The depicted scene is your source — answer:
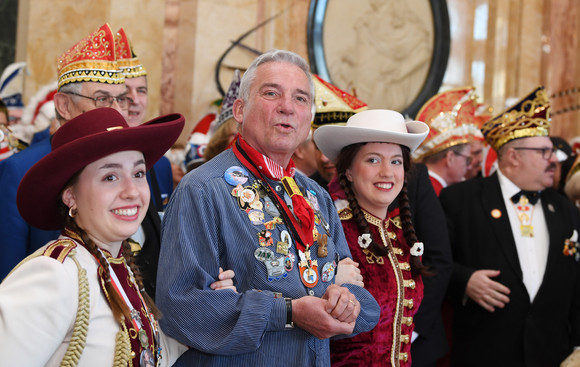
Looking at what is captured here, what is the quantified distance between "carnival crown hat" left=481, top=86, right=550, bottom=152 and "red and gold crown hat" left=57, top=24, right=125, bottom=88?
282cm

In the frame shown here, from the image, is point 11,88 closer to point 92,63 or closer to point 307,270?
point 92,63

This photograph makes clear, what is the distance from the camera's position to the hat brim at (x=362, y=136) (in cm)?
313

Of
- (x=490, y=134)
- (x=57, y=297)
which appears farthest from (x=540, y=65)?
(x=57, y=297)

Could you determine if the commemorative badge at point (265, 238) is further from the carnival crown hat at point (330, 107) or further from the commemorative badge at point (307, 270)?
the carnival crown hat at point (330, 107)

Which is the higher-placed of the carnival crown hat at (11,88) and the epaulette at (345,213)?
the carnival crown hat at (11,88)

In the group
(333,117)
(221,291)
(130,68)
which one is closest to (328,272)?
(221,291)

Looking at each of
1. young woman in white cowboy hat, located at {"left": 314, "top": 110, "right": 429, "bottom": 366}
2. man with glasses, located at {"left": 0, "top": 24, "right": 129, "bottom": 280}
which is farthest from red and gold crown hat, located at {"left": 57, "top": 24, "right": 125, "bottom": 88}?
young woman in white cowboy hat, located at {"left": 314, "top": 110, "right": 429, "bottom": 366}

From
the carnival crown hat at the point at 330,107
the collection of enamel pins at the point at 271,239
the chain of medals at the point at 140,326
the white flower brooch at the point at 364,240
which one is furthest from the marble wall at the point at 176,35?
the chain of medals at the point at 140,326

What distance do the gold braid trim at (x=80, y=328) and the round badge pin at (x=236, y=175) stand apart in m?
0.76

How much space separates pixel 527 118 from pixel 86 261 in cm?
367

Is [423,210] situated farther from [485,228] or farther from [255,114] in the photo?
[255,114]

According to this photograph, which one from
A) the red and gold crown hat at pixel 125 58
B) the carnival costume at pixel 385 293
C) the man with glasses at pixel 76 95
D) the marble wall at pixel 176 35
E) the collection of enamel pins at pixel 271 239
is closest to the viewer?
the collection of enamel pins at pixel 271 239

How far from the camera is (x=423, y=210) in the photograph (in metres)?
3.69

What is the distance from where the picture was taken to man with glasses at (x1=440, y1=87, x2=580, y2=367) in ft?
13.6
